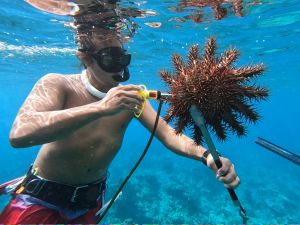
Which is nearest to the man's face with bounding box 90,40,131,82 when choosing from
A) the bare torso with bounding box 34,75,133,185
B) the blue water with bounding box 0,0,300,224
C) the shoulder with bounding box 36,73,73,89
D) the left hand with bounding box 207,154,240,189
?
the bare torso with bounding box 34,75,133,185

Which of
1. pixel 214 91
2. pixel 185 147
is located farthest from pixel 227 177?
pixel 185 147

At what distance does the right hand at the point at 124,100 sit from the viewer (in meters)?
2.71

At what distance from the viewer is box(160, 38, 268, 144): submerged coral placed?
2547 mm

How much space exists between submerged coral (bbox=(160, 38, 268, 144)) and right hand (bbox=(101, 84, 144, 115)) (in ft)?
1.11

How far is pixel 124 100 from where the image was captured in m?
2.72

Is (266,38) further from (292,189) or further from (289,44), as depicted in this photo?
(292,189)

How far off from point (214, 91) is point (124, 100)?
0.85 meters

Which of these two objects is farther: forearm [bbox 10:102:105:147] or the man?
the man

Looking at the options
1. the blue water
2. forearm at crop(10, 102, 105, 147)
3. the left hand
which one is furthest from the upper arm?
the blue water

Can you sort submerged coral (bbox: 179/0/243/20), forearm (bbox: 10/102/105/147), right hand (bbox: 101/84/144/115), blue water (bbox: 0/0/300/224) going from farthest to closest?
blue water (bbox: 0/0/300/224), submerged coral (bbox: 179/0/243/20), forearm (bbox: 10/102/105/147), right hand (bbox: 101/84/144/115)

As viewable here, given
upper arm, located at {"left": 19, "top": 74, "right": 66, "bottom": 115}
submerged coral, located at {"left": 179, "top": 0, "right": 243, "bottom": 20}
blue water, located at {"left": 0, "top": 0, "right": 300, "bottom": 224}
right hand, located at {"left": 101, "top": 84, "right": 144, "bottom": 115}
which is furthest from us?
blue water, located at {"left": 0, "top": 0, "right": 300, "bottom": 224}

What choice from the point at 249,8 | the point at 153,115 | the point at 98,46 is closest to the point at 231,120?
the point at 153,115

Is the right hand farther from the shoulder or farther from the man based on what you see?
the shoulder

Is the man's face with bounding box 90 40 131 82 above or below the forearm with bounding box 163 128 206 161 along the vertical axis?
above
